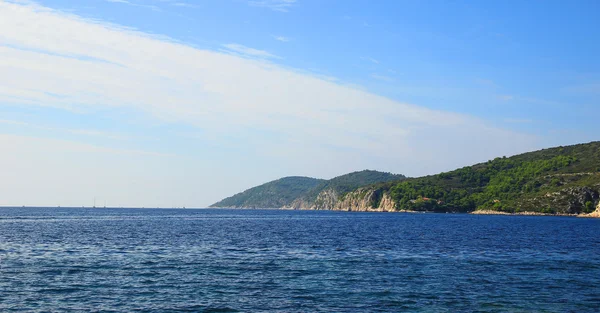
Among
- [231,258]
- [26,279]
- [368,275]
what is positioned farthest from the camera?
[231,258]

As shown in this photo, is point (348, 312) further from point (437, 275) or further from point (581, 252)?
point (581, 252)

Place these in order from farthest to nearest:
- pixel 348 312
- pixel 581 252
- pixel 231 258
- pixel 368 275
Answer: pixel 581 252
pixel 231 258
pixel 368 275
pixel 348 312

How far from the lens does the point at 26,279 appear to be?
47.0 meters

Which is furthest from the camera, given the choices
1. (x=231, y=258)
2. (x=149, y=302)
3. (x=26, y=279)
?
(x=231, y=258)

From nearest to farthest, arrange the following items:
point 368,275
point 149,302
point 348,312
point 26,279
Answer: point 348,312 → point 149,302 → point 26,279 → point 368,275

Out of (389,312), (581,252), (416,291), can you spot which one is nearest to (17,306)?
(389,312)

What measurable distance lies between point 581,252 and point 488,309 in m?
46.8

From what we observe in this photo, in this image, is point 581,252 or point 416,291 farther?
point 581,252

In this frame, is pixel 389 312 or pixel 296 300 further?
pixel 296 300

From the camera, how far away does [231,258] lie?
64.8m

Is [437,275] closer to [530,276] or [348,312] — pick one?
[530,276]

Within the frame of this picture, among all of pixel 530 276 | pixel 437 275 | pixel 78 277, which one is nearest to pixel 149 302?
pixel 78 277

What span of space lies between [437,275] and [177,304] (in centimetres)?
2612

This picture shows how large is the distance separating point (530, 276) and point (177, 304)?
112 feet
